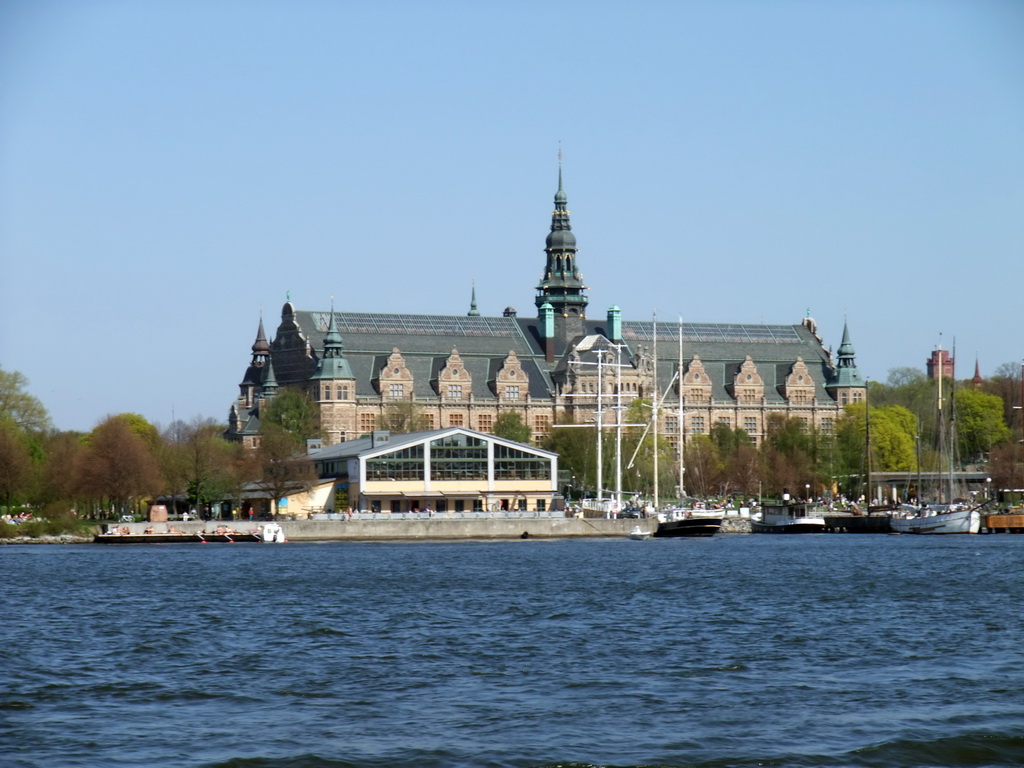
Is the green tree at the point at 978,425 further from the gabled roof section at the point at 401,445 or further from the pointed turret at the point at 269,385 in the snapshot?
the gabled roof section at the point at 401,445

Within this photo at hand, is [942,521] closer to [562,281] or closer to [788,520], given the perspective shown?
[788,520]

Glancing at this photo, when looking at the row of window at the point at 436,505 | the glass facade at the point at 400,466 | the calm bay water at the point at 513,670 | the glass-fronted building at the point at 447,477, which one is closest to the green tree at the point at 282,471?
the glass-fronted building at the point at 447,477

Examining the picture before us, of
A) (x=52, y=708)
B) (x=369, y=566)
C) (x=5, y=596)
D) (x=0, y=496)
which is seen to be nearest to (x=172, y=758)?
(x=52, y=708)

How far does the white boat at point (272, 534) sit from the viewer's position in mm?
92750

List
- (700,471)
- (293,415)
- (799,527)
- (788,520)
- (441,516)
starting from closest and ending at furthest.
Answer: (441,516) → (799,527) → (788,520) → (700,471) → (293,415)

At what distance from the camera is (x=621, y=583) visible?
182ft

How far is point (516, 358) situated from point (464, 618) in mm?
122546

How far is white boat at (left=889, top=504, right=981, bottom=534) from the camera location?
335 feet

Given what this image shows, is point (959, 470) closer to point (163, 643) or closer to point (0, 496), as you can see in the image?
point (0, 496)

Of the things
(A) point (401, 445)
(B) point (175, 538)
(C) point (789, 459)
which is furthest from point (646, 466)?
(B) point (175, 538)

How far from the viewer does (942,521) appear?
102 meters

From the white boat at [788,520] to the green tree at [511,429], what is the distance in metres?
27.3

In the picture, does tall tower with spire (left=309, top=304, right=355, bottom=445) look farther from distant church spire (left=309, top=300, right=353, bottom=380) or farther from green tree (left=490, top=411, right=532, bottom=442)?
green tree (left=490, top=411, right=532, bottom=442)

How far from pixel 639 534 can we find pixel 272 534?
1949 cm
